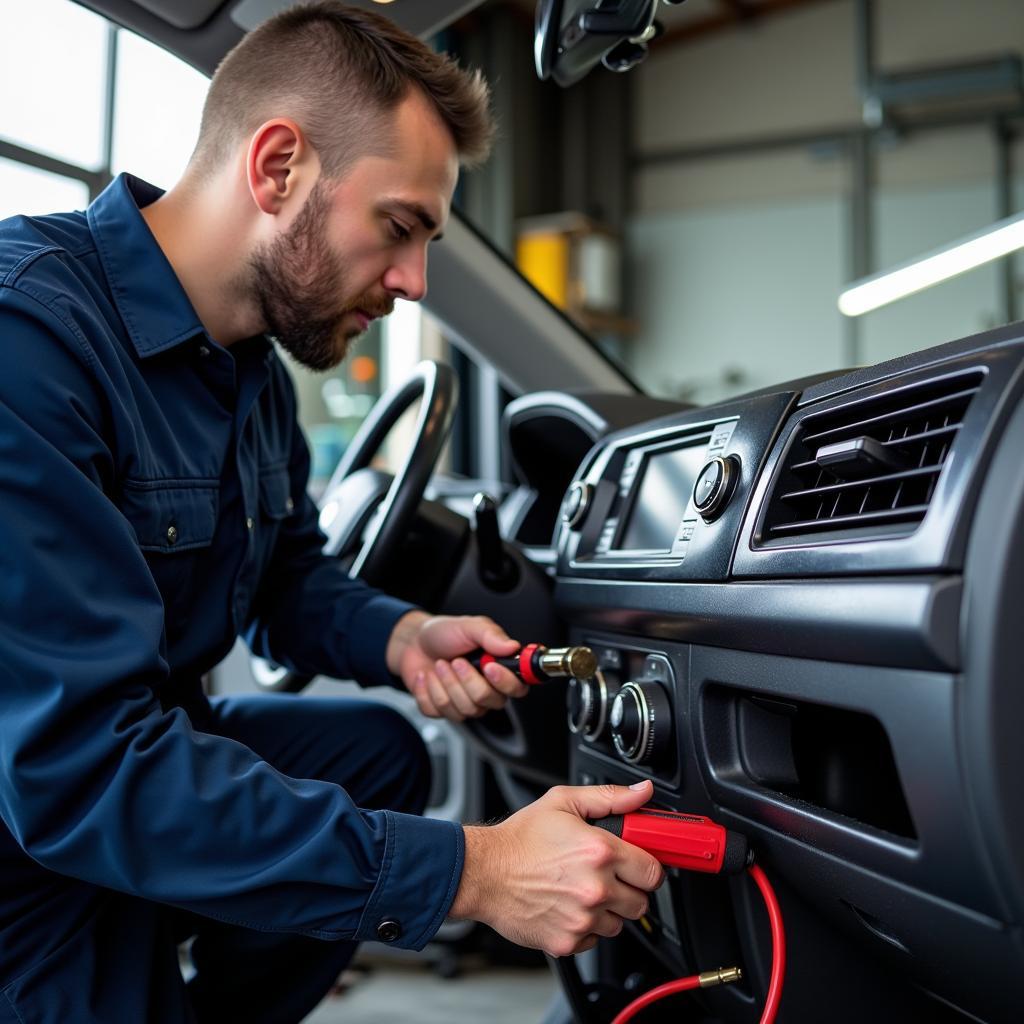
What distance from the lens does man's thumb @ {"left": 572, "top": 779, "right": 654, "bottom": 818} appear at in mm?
741

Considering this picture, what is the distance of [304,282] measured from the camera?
39.7 inches

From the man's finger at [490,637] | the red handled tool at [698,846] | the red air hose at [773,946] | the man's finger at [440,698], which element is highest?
the man's finger at [490,637]

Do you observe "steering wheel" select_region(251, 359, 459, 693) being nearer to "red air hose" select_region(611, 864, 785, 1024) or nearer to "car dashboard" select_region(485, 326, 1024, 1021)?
"car dashboard" select_region(485, 326, 1024, 1021)

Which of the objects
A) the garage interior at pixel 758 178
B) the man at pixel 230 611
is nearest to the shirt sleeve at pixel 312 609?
the man at pixel 230 611

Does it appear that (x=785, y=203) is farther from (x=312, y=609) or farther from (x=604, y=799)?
(x=604, y=799)

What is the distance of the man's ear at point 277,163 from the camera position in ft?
3.20

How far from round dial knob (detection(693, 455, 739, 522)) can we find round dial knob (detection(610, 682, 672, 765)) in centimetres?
15

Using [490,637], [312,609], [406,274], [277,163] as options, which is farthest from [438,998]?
[277,163]

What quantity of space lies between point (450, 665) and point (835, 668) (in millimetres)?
516

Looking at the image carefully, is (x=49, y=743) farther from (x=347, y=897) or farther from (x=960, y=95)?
(x=960, y=95)

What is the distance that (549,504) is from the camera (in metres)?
1.52

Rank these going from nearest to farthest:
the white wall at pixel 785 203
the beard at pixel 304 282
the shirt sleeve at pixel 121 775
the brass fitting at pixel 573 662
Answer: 1. the shirt sleeve at pixel 121 775
2. the brass fitting at pixel 573 662
3. the beard at pixel 304 282
4. the white wall at pixel 785 203

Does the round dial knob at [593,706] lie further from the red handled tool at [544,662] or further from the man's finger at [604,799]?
the man's finger at [604,799]

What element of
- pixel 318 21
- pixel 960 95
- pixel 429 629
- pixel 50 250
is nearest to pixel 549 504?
pixel 429 629
